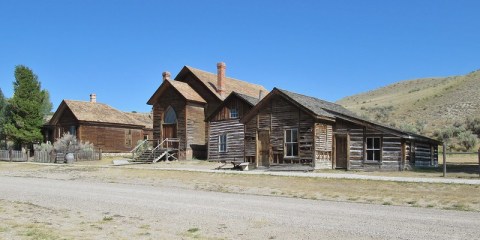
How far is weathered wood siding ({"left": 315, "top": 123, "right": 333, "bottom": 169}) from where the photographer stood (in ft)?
90.4

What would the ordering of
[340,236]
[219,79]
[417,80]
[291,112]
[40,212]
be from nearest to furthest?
[340,236], [40,212], [291,112], [219,79], [417,80]

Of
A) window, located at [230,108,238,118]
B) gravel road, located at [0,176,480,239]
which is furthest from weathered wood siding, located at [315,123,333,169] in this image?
gravel road, located at [0,176,480,239]

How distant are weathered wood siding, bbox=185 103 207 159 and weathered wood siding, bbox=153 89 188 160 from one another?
0.34 metres

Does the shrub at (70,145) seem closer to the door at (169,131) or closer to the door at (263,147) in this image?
the door at (169,131)

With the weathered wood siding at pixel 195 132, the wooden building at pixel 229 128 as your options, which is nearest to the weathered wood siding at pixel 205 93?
the weathered wood siding at pixel 195 132

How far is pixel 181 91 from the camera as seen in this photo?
127 feet

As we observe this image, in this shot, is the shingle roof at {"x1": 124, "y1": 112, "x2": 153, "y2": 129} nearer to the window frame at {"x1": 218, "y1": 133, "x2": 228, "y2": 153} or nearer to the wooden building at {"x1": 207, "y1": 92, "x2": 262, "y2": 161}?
the wooden building at {"x1": 207, "y1": 92, "x2": 262, "y2": 161}

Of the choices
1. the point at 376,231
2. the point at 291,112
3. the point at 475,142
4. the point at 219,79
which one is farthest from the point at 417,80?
the point at 376,231

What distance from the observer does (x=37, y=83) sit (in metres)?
45.5

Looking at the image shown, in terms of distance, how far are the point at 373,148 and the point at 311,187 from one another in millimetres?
9548

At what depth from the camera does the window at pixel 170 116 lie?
3956 cm

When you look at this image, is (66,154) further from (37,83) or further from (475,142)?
(475,142)

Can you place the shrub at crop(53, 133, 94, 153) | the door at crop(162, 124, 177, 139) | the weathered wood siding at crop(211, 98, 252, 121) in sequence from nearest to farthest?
the weathered wood siding at crop(211, 98, 252, 121), the shrub at crop(53, 133, 94, 153), the door at crop(162, 124, 177, 139)

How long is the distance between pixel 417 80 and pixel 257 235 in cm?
14276
